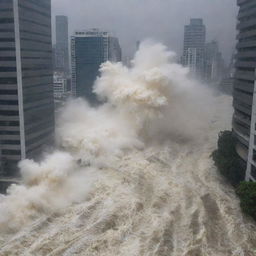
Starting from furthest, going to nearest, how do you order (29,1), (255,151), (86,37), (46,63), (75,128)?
(86,37)
(75,128)
(46,63)
(29,1)
(255,151)

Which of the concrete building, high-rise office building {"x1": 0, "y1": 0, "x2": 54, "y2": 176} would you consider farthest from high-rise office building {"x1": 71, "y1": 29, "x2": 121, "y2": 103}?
the concrete building

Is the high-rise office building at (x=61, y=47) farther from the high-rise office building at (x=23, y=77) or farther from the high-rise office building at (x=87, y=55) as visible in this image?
the high-rise office building at (x=23, y=77)

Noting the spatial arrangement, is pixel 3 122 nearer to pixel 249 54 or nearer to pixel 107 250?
pixel 107 250

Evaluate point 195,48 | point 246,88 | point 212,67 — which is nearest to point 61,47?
point 195,48

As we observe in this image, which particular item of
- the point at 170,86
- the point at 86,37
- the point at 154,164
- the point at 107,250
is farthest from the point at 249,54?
the point at 86,37

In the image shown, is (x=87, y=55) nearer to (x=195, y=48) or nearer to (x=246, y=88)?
(x=195, y=48)

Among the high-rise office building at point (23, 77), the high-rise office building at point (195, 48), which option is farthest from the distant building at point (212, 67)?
the high-rise office building at point (23, 77)

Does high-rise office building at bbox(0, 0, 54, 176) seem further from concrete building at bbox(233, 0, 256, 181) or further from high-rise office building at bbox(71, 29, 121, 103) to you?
high-rise office building at bbox(71, 29, 121, 103)
